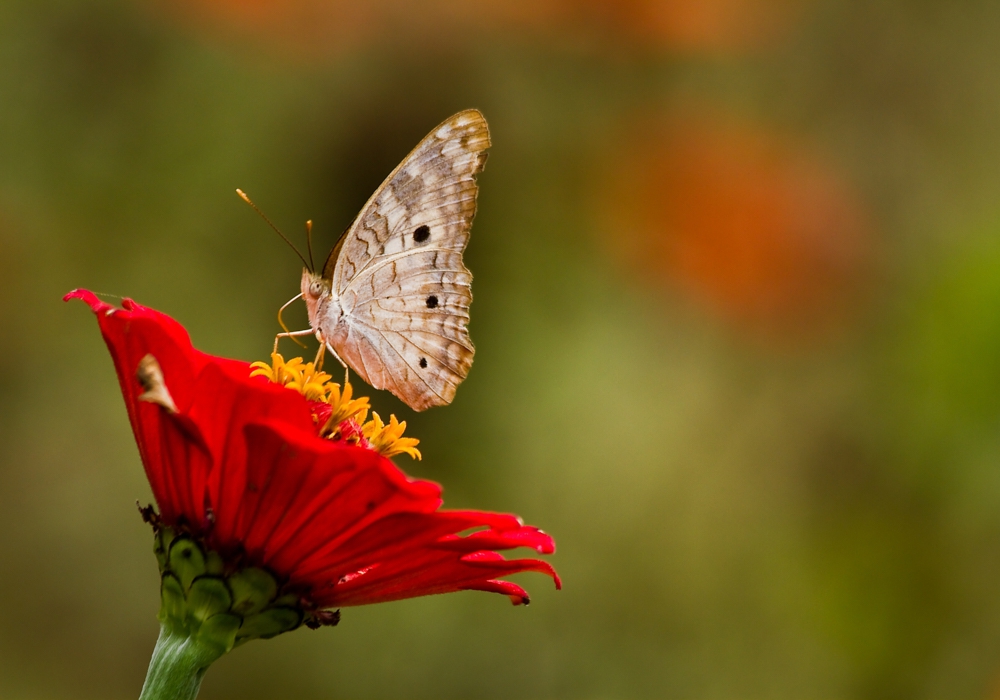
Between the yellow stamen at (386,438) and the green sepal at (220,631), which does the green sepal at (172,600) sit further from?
the yellow stamen at (386,438)

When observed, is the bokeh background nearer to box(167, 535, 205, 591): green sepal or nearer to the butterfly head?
the butterfly head

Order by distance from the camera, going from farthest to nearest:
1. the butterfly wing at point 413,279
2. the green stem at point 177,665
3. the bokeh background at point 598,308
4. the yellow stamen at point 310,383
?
the bokeh background at point 598,308 → the butterfly wing at point 413,279 → the yellow stamen at point 310,383 → the green stem at point 177,665

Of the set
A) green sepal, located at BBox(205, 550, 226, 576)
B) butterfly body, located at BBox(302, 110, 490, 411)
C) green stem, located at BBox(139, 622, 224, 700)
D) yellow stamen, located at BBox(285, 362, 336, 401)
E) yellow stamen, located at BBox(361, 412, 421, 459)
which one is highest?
butterfly body, located at BBox(302, 110, 490, 411)

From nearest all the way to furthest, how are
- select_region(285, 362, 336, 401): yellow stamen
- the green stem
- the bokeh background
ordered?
1. the green stem
2. select_region(285, 362, 336, 401): yellow stamen
3. the bokeh background

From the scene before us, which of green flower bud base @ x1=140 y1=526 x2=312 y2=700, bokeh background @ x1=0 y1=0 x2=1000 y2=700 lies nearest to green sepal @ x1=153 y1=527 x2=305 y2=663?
green flower bud base @ x1=140 y1=526 x2=312 y2=700

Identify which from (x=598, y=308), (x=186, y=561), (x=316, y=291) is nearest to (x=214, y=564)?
(x=186, y=561)

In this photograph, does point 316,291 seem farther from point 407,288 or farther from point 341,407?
point 341,407

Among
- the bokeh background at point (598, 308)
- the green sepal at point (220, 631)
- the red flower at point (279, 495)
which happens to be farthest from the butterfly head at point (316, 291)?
the bokeh background at point (598, 308)
